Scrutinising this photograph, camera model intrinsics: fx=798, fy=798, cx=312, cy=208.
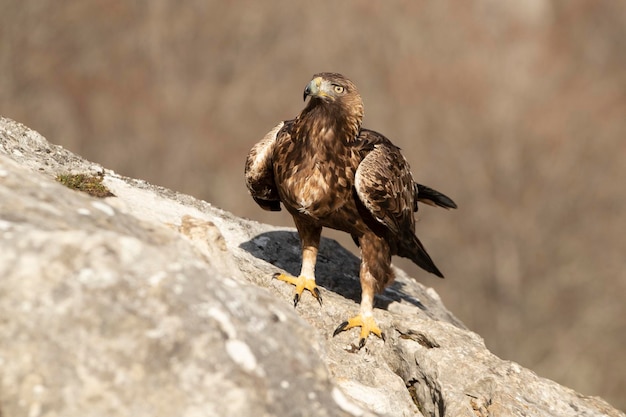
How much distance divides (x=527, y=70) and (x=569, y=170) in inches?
200

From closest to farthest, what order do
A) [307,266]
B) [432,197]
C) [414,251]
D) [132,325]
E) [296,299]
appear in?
1. [132,325]
2. [296,299]
3. [307,266]
4. [414,251]
5. [432,197]

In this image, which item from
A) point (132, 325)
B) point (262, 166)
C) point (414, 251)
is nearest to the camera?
point (132, 325)

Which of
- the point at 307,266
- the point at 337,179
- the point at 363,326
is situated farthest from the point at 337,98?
the point at 363,326

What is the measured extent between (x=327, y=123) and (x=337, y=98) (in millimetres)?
237

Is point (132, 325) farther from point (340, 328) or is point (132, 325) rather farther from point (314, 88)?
point (314, 88)

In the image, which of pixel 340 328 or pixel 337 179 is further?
pixel 337 179

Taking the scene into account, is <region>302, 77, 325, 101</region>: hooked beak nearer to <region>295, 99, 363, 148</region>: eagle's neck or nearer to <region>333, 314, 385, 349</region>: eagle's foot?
<region>295, 99, 363, 148</region>: eagle's neck

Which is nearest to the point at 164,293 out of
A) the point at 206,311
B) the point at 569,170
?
the point at 206,311

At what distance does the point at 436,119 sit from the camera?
97.6 ft

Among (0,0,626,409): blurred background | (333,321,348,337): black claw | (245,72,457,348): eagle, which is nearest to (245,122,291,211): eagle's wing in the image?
(245,72,457,348): eagle

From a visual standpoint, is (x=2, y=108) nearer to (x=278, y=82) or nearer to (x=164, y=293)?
(x=278, y=82)

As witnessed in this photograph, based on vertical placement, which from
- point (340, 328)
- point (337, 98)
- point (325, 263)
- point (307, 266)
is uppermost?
point (337, 98)

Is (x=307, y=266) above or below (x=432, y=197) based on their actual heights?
below

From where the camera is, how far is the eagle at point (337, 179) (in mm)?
7004
